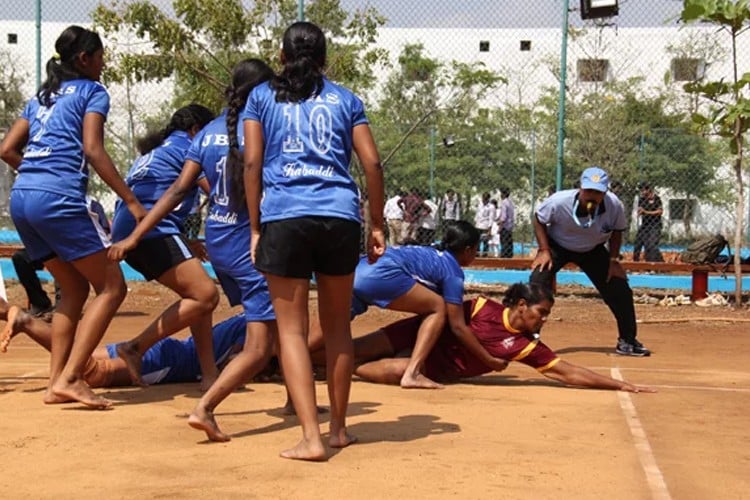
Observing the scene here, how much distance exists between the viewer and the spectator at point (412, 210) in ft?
56.8

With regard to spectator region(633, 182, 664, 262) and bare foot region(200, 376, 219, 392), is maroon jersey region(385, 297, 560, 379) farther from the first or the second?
spectator region(633, 182, 664, 262)

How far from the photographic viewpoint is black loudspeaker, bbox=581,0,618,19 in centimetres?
1384

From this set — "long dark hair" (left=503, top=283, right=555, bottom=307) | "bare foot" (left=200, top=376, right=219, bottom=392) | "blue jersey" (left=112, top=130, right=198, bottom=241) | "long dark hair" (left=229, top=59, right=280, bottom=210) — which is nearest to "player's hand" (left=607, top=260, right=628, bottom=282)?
"long dark hair" (left=503, top=283, right=555, bottom=307)

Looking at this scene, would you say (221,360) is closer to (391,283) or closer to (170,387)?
(170,387)

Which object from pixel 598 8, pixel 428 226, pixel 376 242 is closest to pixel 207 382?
pixel 376 242

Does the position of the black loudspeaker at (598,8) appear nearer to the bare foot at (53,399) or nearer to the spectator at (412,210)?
the spectator at (412,210)

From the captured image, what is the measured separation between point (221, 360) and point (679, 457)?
120 inches

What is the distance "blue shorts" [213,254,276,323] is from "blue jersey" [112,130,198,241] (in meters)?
0.49

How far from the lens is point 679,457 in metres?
5.09

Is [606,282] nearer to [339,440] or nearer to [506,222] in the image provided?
[339,440]

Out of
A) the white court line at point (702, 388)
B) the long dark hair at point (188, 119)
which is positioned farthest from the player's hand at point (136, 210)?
the white court line at point (702, 388)

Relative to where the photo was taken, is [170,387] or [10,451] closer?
[10,451]

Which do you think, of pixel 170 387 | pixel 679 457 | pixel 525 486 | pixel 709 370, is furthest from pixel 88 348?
pixel 709 370

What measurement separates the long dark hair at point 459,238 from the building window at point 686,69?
1841 cm
